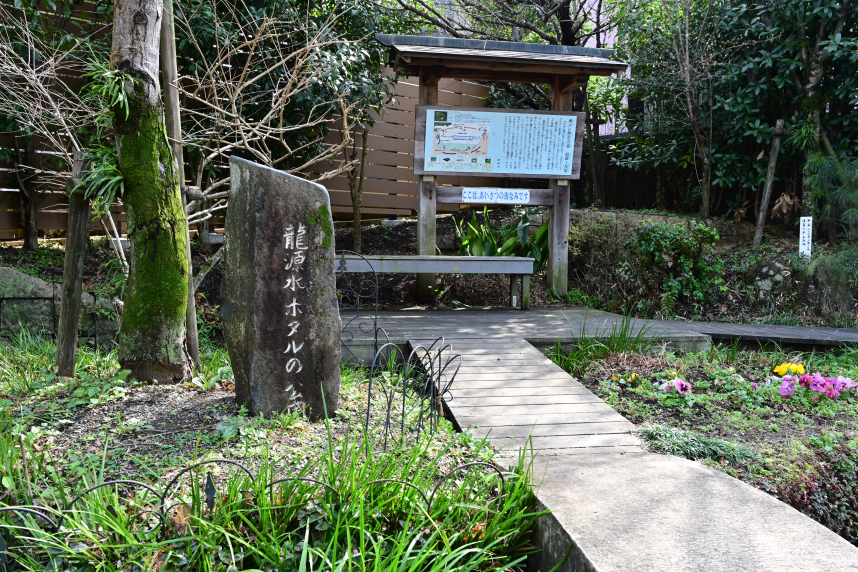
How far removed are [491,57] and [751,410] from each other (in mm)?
4692

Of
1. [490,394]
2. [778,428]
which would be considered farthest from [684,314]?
[490,394]

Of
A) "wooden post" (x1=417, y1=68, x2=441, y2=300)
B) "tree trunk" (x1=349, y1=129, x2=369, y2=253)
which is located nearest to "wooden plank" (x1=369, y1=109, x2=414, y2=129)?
"tree trunk" (x1=349, y1=129, x2=369, y2=253)

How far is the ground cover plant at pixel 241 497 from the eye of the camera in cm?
184

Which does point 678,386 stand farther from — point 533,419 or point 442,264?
point 442,264

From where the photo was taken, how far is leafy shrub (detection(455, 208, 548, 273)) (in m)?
7.75

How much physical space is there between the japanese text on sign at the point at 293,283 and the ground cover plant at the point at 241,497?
323 mm

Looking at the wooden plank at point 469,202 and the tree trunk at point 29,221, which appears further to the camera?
the wooden plank at point 469,202

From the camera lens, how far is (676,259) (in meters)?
6.88

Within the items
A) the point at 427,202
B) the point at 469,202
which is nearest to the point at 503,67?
the point at 469,202

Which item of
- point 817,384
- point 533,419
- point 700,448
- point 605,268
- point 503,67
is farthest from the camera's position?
point 605,268

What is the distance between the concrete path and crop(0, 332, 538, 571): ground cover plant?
0.21 metres

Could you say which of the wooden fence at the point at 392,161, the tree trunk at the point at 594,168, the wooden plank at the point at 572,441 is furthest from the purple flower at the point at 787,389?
the wooden fence at the point at 392,161

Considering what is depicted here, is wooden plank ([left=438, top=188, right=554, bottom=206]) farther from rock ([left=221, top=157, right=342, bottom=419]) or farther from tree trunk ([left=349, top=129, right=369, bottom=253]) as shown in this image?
rock ([left=221, top=157, right=342, bottom=419])

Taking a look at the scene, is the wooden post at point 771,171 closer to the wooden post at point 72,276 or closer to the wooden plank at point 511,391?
the wooden plank at point 511,391
